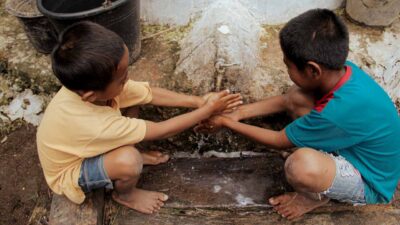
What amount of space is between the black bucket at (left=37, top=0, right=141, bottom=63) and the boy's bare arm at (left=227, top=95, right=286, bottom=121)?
92cm

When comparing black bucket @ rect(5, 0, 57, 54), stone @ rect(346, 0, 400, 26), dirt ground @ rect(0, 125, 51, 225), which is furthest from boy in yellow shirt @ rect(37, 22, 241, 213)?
stone @ rect(346, 0, 400, 26)

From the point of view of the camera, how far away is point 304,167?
2039mm

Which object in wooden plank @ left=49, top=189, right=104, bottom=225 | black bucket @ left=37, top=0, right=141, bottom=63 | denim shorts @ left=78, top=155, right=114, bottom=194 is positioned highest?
black bucket @ left=37, top=0, right=141, bottom=63

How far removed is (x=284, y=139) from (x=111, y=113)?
0.95 meters

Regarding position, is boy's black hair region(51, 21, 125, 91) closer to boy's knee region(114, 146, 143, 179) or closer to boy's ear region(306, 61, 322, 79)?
boy's knee region(114, 146, 143, 179)

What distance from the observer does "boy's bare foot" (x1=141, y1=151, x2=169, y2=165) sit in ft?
8.93

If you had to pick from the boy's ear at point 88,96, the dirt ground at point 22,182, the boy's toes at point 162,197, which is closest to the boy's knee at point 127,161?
the boy's ear at point 88,96

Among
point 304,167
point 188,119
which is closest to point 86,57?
point 188,119

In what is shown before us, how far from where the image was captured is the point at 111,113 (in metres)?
2.08

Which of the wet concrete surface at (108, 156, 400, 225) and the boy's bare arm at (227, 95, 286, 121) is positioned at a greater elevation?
the boy's bare arm at (227, 95, 286, 121)

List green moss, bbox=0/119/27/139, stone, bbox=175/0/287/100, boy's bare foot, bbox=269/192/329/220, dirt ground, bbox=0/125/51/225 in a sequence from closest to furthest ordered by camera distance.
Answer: boy's bare foot, bbox=269/192/329/220, stone, bbox=175/0/287/100, dirt ground, bbox=0/125/51/225, green moss, bbox=0/119/27/139

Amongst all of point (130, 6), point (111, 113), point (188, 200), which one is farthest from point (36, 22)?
point (188, 200)

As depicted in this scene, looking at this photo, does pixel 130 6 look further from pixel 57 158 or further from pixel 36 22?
pixel 57 158

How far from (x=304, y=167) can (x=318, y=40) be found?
639 millimetres
